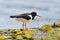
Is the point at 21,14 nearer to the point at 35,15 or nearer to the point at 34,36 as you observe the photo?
the point at 35,15

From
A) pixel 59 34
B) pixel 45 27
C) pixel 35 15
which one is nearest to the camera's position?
pixel 59 34

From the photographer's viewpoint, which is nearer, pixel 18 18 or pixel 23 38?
pixel 23 38

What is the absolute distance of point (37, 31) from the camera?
1219 centimetres

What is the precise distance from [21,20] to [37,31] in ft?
16.4

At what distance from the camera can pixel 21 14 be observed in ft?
54.6

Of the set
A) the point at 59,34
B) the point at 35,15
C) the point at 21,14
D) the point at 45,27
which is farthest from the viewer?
the point at 35,15

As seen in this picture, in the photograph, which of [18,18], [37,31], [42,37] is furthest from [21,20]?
[42,37]

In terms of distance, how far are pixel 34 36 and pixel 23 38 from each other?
0.52 meters

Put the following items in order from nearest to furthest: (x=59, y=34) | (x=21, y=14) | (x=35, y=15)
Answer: (x=59, y=34) → (x=21, y=14) → (x=35, y=15)

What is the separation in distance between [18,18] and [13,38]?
5123 mm

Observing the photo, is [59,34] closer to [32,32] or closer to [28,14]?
[32,32]

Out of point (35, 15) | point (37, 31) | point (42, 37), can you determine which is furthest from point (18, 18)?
point (42, 37)

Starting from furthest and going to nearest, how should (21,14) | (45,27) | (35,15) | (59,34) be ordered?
(35,15) → (21,14) → (45,27) → (59,34)

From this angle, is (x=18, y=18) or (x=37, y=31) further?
(x=18, y=18)
